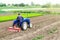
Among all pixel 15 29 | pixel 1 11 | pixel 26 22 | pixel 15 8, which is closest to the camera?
pixel 15 29

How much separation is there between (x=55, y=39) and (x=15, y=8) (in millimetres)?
32385

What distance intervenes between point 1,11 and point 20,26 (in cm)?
2414

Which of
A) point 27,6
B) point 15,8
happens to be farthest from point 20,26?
point 27,6

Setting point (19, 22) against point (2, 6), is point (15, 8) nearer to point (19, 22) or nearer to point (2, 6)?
point (2, 6)

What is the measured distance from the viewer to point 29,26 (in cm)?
1302

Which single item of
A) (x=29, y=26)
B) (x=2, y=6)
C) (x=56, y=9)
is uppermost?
(x=29, y=26)

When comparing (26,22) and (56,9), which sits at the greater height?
(26,22)

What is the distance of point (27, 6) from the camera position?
1805 inches

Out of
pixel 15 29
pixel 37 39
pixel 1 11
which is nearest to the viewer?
pixel 37 39

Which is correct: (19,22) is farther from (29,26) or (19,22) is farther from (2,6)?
(2,6)

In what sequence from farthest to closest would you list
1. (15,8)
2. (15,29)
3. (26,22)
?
(15,8), (26,22), (15,29)

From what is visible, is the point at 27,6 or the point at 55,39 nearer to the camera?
the point at 55,39

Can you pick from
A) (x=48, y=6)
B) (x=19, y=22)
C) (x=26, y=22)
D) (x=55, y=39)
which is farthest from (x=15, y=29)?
(x=48, y=6)

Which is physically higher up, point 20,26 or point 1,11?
point 20,26
